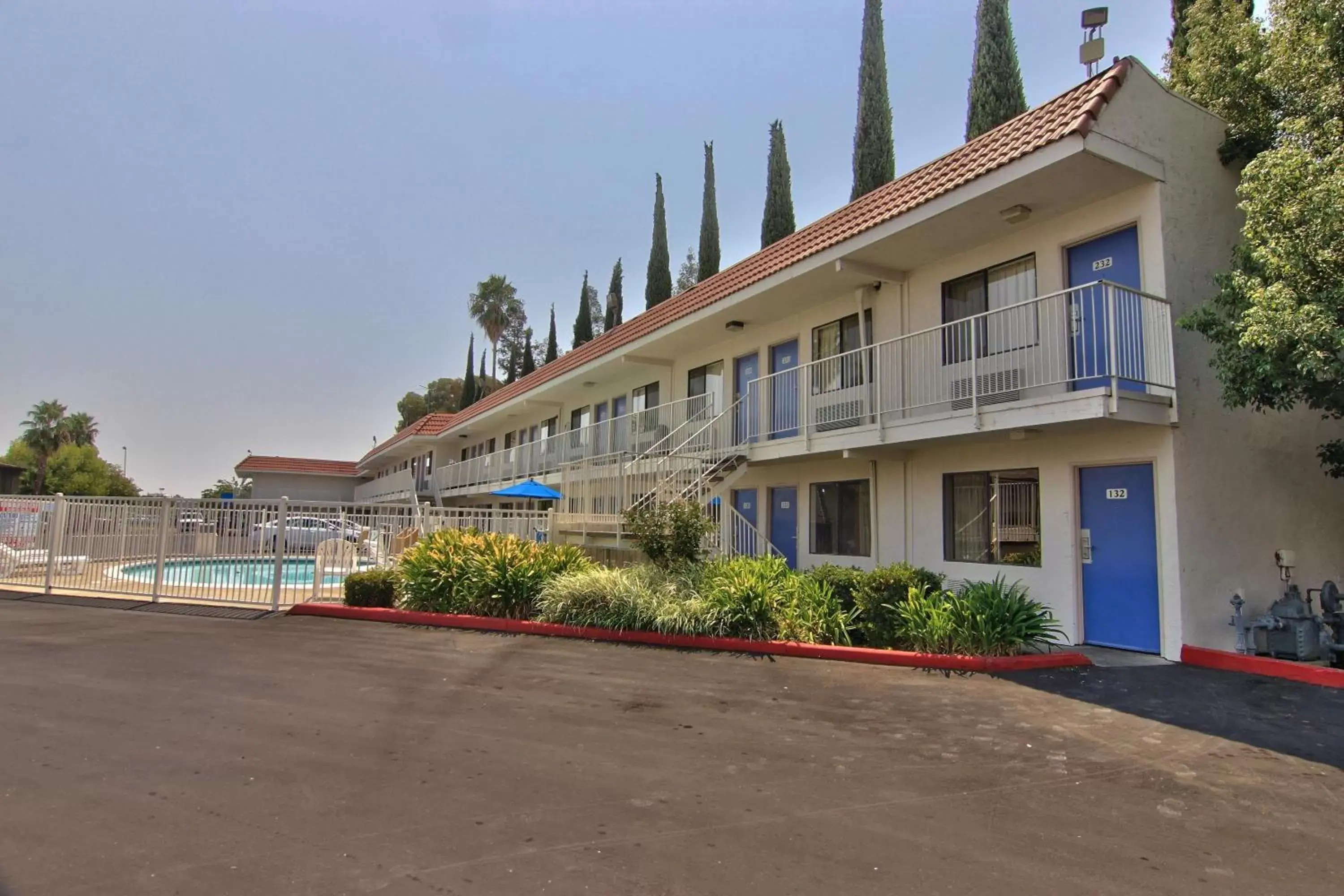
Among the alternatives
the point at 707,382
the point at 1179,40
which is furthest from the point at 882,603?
the point at 1179,40

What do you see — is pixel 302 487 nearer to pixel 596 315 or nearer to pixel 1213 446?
pixel 596 315

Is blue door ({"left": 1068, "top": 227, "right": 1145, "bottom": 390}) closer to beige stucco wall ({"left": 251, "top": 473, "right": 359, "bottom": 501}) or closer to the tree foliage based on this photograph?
beige stucco wall ({"left": 251, "top": 473, "right": 359, "bottom": 501})

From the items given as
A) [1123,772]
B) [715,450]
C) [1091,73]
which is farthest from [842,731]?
[1091,73]

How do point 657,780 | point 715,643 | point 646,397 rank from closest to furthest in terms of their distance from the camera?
1. point 657,780
2. point 715,643
3. point 646,397

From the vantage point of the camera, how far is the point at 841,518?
13719 mm

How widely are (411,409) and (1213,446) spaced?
239 ft

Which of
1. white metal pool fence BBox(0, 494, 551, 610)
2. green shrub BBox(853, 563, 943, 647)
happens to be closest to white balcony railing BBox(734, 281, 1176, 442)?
green shrub BBox(853, 563, 943, 647)

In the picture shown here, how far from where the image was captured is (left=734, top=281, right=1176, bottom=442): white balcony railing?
885 centimetres

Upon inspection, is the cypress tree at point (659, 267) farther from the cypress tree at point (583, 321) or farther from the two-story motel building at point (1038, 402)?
the two-story motel building at point (1038, 402)

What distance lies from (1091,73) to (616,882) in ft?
42.7

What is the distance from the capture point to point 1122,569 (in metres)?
9.34

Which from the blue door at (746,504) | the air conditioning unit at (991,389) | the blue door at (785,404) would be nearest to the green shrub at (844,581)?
the air conditioning unit at (991,389)

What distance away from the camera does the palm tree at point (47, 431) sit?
7675 cm

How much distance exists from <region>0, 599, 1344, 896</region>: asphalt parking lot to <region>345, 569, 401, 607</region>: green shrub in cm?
405
